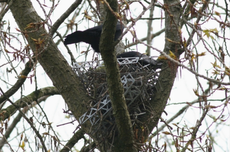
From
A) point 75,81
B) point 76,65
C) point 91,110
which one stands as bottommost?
point 91,110

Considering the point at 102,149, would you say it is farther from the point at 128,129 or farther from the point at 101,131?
the point at 128,129

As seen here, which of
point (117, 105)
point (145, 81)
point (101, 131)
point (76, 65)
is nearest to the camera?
point (117, 105)

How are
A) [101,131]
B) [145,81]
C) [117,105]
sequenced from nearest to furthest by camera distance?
1. [117,105]
2. [101,131]
3. [145,81]

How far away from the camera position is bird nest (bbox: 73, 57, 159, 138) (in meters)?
2.67

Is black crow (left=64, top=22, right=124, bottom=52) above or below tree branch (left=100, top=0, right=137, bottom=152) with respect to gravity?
above

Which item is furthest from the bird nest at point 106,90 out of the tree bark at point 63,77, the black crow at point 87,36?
the black crow at point 87,36

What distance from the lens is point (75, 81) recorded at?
2842mm

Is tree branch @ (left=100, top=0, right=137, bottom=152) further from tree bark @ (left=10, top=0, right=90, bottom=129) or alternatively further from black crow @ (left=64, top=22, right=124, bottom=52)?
black crow @ (left=64, top=22, right=124, bottom=52)

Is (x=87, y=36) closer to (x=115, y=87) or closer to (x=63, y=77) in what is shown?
(x=63, y=77)

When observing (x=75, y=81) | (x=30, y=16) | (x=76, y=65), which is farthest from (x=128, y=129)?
(x=30, y=16)

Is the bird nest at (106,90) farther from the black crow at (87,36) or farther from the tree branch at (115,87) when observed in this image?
the black crow at (87,36)

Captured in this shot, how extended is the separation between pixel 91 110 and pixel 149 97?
0.55 m

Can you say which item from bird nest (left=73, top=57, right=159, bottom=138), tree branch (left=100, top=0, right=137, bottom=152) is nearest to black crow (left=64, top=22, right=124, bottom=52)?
bird nest (left=73, top=57, right=159, bottom=138)

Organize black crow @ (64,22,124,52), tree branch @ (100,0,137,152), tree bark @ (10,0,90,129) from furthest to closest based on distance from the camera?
black crow @ (64,22,124,52) < tree bark @ (10,0,90,129) < tree branch @ (100,0,137,152)
